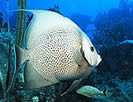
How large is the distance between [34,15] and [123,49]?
198 inches

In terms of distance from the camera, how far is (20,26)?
7.89 feet

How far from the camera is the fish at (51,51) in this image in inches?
43.3

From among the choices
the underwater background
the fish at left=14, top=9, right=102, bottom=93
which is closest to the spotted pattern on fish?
the fish at left=14, top=9, right=102, bottom=93

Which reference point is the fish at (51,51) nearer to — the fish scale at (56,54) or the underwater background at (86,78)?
the fish scale at (56,54)

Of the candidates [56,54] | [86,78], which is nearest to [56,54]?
[56,54]

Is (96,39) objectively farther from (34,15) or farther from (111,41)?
(34,15)

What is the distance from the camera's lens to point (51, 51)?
3.68ft

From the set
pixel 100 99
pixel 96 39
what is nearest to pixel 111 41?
pixel 96 39

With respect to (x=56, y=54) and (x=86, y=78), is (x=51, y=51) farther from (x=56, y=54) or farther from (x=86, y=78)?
(x=86, y=78)

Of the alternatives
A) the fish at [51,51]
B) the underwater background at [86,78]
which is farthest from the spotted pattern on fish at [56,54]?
the underwater background at [86,78]

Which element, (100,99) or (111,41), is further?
(111,41)

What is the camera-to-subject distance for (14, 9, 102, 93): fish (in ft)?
3.61

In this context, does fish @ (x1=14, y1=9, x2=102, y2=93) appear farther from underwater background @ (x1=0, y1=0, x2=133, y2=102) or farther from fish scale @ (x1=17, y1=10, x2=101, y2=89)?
underwater background @ (x1=0, y1=0, x2=133, y2=102)

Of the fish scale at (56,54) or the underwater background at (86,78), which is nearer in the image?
the fish scale at (56,54)
